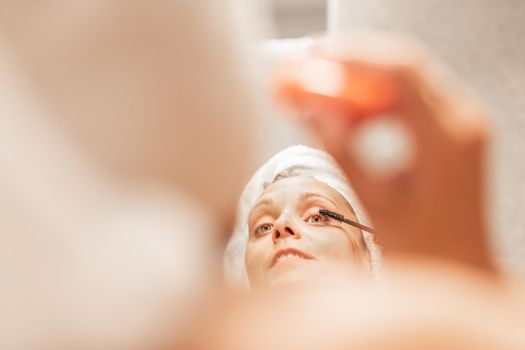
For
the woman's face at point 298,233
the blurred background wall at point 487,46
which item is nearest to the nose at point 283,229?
the woman's face at point 298,233

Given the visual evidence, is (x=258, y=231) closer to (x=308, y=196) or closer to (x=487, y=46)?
(x=308, y=196)

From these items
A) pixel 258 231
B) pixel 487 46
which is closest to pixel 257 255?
pixel 258 231

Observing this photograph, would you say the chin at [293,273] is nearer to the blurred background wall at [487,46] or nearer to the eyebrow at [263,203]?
the eyebrow at [263,203]

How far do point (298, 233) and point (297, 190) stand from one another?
0.17 ft

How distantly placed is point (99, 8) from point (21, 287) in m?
0.15

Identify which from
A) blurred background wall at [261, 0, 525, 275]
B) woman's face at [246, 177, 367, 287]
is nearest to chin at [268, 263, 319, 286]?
woman's face at [246, 177, 367, 287]

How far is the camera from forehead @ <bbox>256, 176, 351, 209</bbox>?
0.67 m

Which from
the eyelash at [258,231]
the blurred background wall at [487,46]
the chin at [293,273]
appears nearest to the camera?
the chin at [293,273]

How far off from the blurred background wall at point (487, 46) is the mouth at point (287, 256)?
400 mm

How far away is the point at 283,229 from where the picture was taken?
678 millimetres

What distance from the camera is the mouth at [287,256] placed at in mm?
655

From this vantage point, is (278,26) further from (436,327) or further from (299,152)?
(436,327)

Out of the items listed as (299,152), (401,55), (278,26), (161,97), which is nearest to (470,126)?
(401,55)

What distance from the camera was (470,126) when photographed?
1.02ft
